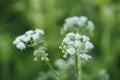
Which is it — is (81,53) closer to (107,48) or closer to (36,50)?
(36,50)

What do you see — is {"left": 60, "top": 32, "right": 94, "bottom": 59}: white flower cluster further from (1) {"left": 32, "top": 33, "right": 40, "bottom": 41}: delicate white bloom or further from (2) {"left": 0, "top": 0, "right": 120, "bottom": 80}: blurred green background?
(2) {"left": 0, "top": 0, "right": 120, "bottom": 80}: blurred green background

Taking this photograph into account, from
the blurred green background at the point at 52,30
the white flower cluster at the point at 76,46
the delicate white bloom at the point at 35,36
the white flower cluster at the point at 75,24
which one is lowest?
the white flower cluster at the point at 76,46

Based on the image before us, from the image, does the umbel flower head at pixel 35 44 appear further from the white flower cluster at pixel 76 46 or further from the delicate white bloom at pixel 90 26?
the delicate white bloom at pixel 90 26

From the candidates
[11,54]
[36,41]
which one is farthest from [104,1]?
[36,41]

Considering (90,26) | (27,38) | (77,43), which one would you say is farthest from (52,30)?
(77,43)

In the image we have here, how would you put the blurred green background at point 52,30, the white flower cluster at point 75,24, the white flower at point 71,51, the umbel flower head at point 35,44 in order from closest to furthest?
the white flower at point 71,51 → the umbel flower head at point 35,44 → the white flower cluster at point 75,24 → the blurred green background at point 52,30

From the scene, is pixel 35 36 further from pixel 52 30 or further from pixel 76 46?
pixel 52 30

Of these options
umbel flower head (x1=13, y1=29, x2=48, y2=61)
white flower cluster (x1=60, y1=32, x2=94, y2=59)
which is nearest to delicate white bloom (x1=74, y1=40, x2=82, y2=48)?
white flower cluster (x1=60, y1=32, x2=94, y2=59)

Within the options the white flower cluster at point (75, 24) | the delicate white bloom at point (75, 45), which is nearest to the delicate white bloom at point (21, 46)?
the delicate white bloom at point (75, 45)
